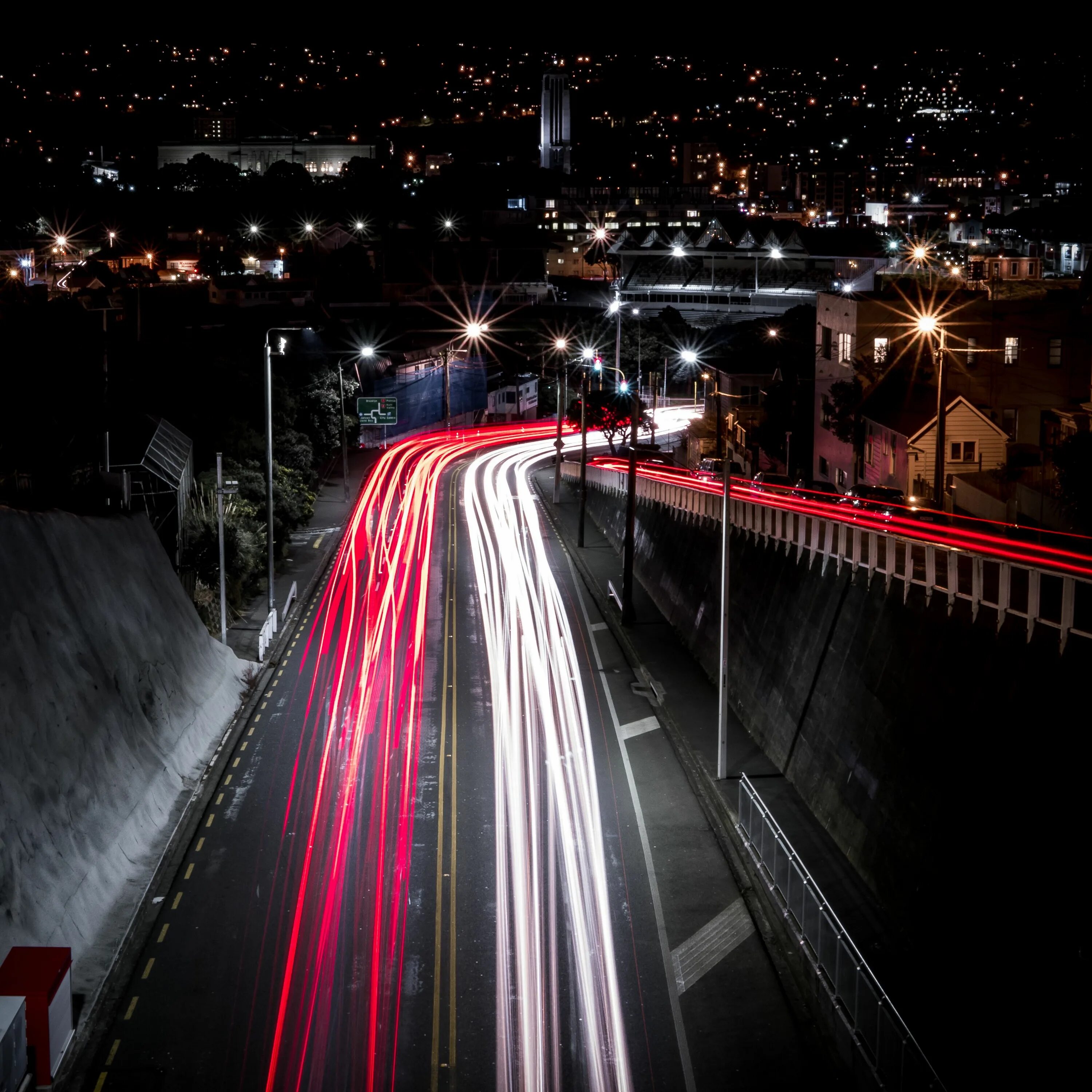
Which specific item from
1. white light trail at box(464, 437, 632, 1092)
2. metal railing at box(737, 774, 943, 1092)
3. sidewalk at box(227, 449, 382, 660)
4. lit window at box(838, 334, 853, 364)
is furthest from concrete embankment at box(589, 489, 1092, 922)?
lit window at box(838, 334, 853, 364)

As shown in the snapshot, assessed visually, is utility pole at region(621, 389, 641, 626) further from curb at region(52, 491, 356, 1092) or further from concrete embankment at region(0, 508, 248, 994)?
concrete embankment at region(0, 508, 248, 994)

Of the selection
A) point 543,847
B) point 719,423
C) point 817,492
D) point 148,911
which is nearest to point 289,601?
point 817,492

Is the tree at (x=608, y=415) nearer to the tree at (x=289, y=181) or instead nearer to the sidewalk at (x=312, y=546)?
the sidewalk at (x=312, y=546)

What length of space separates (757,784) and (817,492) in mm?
9912

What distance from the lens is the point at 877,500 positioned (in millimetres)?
31656

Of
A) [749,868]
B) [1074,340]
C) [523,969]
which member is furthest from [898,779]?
[1074,340]

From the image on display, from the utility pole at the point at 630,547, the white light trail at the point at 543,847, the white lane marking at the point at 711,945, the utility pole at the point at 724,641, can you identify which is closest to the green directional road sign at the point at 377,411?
the white light trail at the point at 543,847

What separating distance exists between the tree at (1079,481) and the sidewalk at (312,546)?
21.6m

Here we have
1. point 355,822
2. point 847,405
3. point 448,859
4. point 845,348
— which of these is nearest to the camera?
point 448,859

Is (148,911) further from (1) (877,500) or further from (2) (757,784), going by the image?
(1) (877,500)

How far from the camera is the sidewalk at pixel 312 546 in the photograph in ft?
121

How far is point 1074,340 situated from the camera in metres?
43.6

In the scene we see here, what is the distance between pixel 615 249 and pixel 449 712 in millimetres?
109863

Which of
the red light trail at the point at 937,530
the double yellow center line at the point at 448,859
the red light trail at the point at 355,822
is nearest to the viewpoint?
the double yellow center line at the point at 448,859
